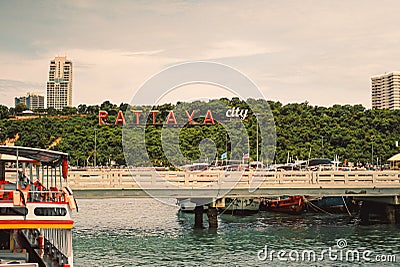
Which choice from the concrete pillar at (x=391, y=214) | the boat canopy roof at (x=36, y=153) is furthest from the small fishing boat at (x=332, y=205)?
the boat canopy roof at (x=36, y=153)

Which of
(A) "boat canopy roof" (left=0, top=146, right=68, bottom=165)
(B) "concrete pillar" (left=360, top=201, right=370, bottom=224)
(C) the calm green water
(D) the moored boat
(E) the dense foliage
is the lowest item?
(C) the calm green water

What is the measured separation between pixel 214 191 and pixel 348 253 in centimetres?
910

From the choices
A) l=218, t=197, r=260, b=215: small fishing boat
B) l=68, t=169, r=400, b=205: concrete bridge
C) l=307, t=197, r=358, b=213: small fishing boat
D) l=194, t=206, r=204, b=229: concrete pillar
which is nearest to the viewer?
l=68, t=169, r=400, b=205: concrete bridge

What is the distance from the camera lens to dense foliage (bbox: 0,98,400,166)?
98.7 meters

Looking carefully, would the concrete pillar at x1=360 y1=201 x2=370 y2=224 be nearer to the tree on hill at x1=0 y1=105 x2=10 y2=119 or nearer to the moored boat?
the moored boat

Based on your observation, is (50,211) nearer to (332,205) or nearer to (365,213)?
(365,213)

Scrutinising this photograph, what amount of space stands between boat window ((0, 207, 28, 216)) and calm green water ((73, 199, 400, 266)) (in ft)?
38.3

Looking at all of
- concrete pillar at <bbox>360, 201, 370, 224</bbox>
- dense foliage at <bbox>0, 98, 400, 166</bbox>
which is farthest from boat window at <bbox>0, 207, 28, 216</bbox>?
dense foliage at <bbox>0, 98, 400, 166</bbox>

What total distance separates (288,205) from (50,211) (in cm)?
3429

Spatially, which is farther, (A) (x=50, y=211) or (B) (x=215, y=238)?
(B) (x=215, y=238)

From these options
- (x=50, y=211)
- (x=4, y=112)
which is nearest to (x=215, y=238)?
(x=50, y=211)

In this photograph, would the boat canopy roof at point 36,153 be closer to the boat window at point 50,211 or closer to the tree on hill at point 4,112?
the boat window at point 50,211

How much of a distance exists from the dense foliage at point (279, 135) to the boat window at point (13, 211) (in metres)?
73.7

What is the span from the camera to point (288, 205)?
164 feet
